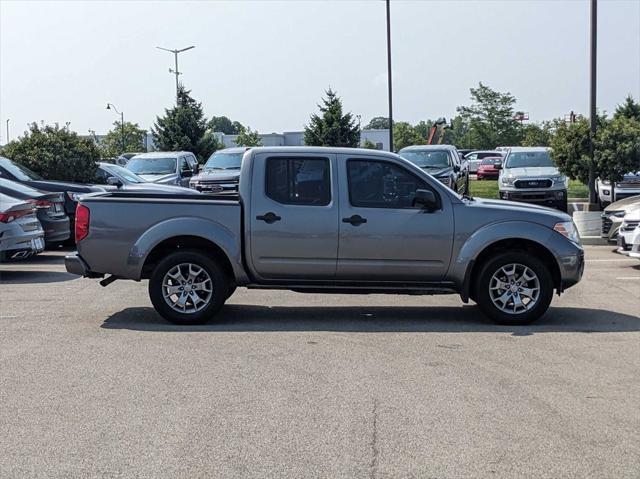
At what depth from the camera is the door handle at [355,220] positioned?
31.5 ft

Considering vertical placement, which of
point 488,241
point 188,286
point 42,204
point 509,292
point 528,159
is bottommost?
point 509,292

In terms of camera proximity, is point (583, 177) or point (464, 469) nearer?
point (464, 469)

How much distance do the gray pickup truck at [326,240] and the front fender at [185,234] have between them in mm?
11

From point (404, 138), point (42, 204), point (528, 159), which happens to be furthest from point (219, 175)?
point (404, 138)

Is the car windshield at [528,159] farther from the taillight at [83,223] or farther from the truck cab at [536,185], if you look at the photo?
the taillight at [83,223]

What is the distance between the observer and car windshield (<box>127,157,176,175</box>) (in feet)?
87.7

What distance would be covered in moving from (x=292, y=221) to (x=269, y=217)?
252 mm

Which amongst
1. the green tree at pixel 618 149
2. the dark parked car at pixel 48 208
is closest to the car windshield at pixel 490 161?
the green tree at pixel 618 149

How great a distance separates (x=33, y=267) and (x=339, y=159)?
731 centimetres

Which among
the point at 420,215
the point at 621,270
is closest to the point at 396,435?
the point at 420,215

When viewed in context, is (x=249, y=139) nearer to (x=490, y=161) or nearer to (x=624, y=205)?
(x=490, y=161)

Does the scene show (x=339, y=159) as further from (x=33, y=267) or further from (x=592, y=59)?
(x=592, y=59)

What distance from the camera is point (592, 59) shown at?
70.1 feet

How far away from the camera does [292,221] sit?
961 centimetres
